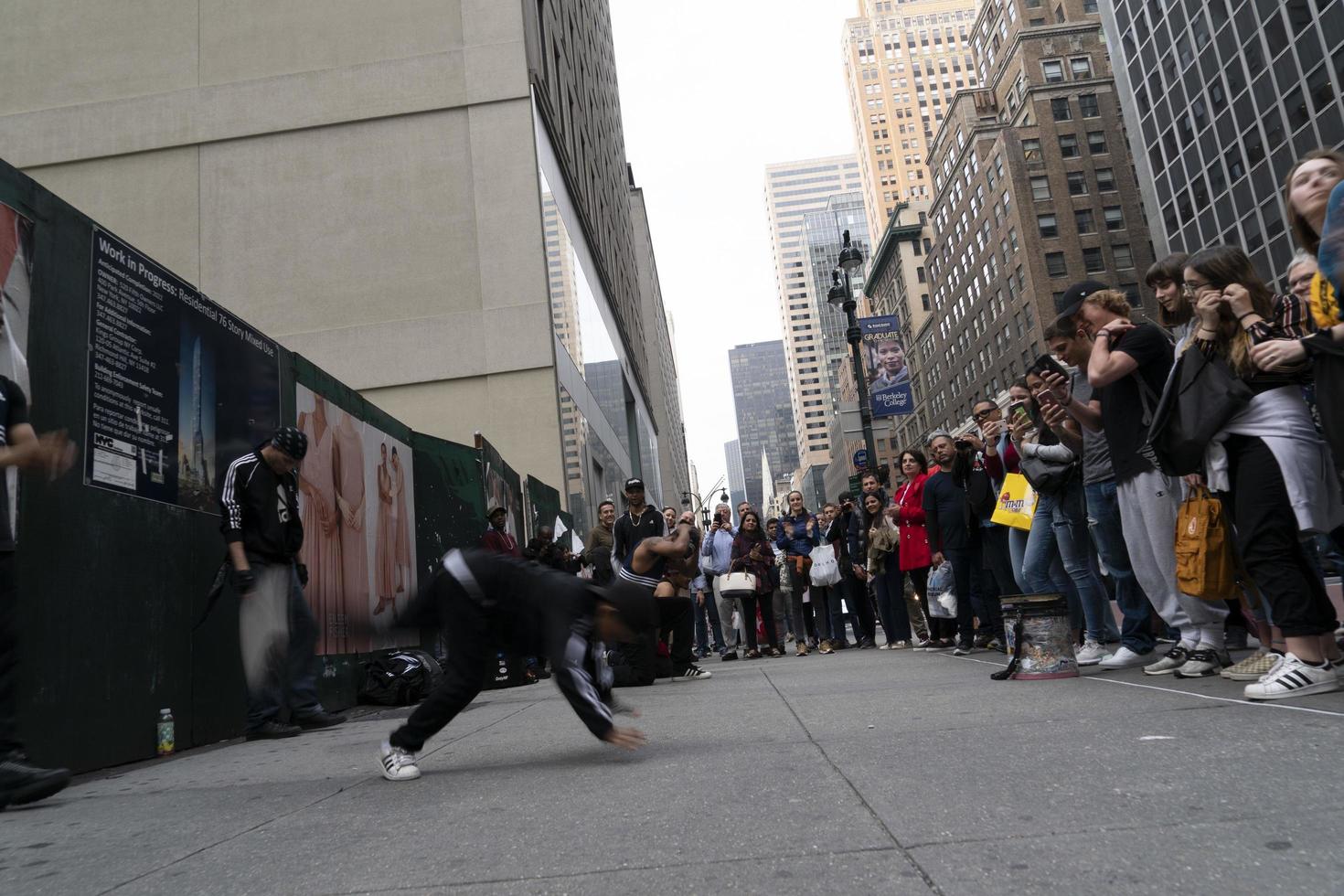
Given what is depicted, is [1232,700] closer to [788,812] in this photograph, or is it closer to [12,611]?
[788,812]

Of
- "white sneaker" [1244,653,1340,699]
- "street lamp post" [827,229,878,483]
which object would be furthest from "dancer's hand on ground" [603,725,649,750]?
"street lamp post" [827,229,878,483]

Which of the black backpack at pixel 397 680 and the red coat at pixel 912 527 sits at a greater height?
the red coat at pixel 912 527

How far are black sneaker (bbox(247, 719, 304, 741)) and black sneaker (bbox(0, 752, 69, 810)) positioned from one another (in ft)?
6.88

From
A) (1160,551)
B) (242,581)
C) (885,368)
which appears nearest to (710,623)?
(885,368)

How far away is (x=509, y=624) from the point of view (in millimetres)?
4137

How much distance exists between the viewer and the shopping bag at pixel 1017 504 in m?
7.09

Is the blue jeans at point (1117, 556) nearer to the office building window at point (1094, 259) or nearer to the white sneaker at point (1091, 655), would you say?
the white sneaker at point (1091, 655)

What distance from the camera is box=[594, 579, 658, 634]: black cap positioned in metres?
3.91

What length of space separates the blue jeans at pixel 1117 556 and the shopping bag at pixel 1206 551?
3.97 feet

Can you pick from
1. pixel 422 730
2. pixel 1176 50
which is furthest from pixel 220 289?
pixel 1176 50

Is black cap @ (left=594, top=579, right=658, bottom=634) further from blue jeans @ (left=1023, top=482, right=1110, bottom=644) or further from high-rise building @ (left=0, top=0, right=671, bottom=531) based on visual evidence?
high-rise building @ (left=0, top=0, right=671, bottom=531)

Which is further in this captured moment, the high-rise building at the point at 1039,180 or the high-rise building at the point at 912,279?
the high-rise building at the point at 912,279

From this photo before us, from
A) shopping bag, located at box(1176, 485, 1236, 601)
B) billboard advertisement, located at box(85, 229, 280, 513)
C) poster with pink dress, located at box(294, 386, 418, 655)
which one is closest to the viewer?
shopping bag, located at box(1176, 485, 1236, 601)

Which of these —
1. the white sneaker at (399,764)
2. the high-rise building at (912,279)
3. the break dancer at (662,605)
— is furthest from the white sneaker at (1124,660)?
the high-rise building at (912,279)
